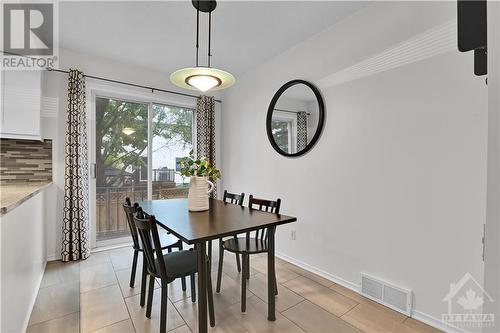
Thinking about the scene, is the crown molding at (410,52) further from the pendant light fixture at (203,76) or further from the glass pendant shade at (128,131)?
the glass pendant shade at (128,131)

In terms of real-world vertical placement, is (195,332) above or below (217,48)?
below

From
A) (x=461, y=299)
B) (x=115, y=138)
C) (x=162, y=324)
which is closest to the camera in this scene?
(x=162, y=324)

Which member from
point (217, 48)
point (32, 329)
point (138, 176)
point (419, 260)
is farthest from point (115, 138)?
point (419, 260)

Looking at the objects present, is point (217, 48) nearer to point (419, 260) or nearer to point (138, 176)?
point (138, 176)

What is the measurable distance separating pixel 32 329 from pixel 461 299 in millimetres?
3027

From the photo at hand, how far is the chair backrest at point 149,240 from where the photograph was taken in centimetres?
148

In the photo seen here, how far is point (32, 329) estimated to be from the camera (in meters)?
1.70

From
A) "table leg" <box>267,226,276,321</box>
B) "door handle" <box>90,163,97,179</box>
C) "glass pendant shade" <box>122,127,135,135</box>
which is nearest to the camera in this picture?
"table leg" <box>267,226,276,321</box>

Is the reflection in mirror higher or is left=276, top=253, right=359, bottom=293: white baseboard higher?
the reflection in mirror

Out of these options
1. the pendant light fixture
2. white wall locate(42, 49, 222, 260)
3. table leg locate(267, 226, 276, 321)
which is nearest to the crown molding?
the pendant light fixture
